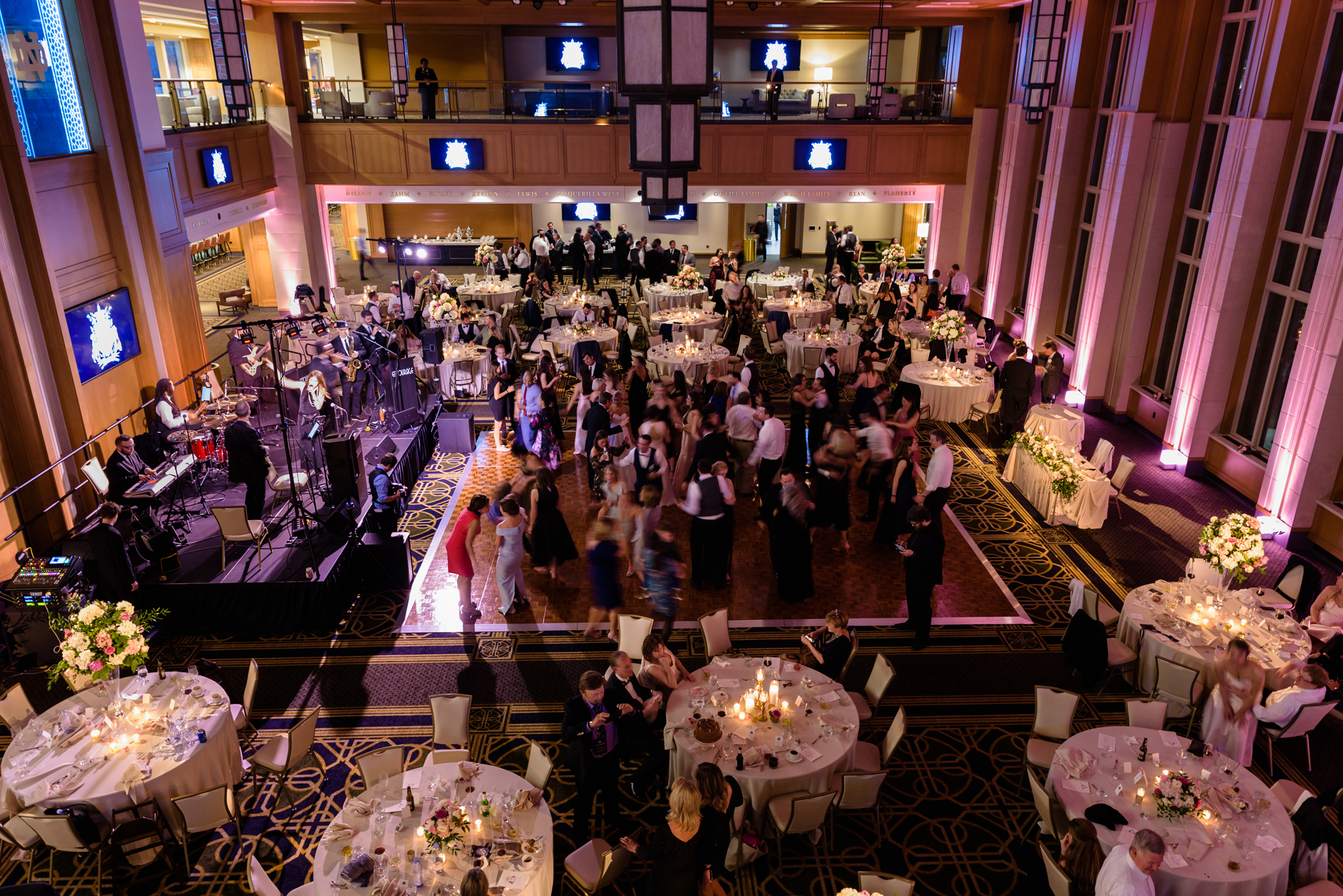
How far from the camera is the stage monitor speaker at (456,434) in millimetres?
12055

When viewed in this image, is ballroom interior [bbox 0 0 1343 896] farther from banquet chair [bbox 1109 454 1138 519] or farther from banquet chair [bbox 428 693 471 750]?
banquet chair [bbox 1109 454 1138 519]

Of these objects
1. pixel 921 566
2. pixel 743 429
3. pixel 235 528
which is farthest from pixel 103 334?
pixel 921 566

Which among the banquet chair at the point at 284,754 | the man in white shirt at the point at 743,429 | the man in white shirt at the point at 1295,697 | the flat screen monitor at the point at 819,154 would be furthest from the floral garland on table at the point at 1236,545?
the flat screen monitor at the point at 819,154

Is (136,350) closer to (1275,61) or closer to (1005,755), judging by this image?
(1005,755)

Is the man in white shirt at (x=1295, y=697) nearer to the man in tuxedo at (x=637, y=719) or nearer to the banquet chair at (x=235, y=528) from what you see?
the man in tuxedo at (x=637, y=719)

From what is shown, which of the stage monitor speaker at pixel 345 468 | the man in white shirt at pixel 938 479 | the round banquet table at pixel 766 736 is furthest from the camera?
the stage monitor speaker at pixel 345 468

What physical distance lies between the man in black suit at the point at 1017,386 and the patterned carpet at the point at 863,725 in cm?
248

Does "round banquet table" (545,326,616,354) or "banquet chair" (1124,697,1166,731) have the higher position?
"round banquet table" (545,326,616,354)

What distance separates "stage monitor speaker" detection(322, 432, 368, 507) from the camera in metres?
10.0

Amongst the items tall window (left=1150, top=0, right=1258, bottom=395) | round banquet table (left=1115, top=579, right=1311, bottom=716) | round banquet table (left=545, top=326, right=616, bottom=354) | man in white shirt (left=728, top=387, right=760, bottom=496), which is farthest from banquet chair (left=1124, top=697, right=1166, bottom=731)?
round banquet table (left=545, top=326, right=616, bottom=354)

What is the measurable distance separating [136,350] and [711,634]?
9.52 meters

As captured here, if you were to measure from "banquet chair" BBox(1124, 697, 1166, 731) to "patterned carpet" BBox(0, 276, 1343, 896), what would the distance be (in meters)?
0.91

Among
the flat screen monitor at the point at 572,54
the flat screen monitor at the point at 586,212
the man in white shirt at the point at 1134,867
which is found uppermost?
the flat screen monitor at the point at 572,54

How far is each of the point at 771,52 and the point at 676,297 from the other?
38.2 ft
